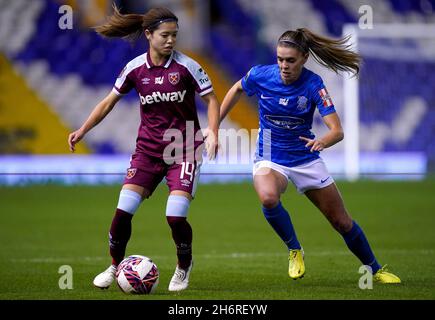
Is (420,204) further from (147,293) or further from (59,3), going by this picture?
(59,3)

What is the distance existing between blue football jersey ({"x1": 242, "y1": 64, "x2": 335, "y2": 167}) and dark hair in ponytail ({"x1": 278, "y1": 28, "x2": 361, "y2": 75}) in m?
0.21

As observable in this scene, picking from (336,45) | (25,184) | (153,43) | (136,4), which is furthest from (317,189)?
(136,4)

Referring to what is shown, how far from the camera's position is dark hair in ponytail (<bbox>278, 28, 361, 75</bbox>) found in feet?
25.6

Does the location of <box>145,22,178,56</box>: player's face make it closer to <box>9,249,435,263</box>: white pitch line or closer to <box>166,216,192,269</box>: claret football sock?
<box>166,216,192,269</box>: claret football sock

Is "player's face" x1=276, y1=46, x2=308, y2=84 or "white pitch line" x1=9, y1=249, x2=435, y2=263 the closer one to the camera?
"player's face" x1=276, y1=46, x2=308, y2=84

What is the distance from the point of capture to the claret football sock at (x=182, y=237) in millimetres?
7520

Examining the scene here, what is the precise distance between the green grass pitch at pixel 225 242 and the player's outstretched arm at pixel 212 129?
112 cm

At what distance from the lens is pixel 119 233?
7629 millimetres

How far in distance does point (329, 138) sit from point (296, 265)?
1.20 metres

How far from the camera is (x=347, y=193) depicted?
17.2 m

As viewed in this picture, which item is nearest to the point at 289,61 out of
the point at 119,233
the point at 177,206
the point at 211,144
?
the point at 211,144

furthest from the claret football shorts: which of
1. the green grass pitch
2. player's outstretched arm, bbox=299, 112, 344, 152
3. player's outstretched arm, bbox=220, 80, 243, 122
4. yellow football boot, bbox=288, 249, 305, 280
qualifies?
yellow football boot, bbox=288, 249, 305, 280

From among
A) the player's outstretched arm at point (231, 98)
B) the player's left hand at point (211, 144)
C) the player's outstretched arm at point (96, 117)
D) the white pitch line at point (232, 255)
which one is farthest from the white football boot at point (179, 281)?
the white pitch line at point (232, 255)

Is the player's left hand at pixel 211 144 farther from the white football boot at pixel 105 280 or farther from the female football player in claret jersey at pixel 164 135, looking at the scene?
the white football boot at pixel 105 280
